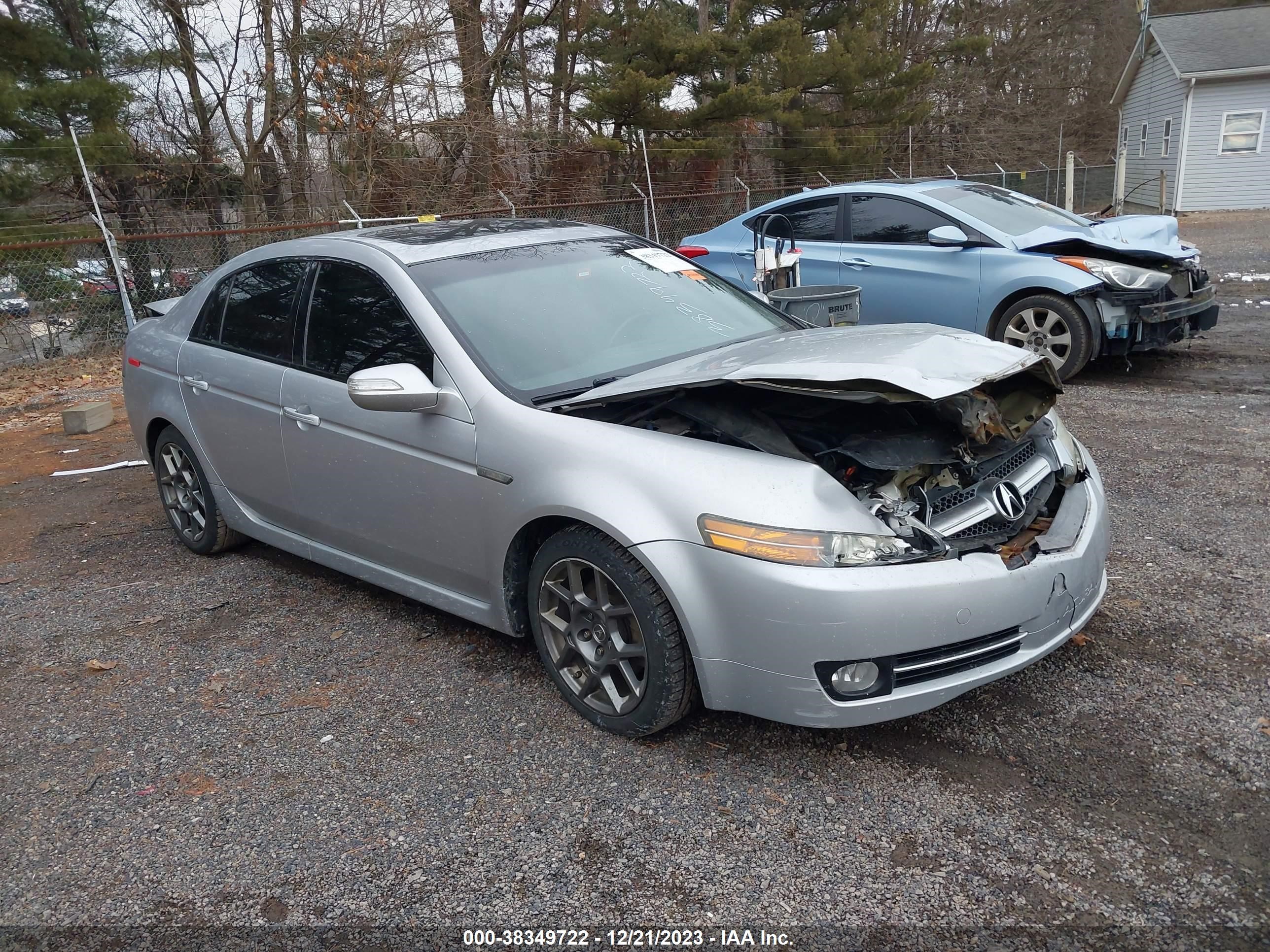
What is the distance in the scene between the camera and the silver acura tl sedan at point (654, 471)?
271 cm

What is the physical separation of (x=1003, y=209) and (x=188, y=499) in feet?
21.4

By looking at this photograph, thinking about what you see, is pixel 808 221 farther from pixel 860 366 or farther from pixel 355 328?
pixel 860 366

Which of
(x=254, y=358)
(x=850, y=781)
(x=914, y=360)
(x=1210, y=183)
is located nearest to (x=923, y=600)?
(x=850, y=781)

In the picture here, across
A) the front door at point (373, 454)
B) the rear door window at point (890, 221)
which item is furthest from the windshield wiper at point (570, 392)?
the rear door window at point (890, 221)

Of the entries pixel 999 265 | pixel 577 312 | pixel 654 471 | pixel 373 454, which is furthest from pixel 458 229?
pixel 999 265

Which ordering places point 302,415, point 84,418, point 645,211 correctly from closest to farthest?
1. point 302,415
2. point 84,418
3. point 645,211

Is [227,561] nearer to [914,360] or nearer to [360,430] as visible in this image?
[360,430]

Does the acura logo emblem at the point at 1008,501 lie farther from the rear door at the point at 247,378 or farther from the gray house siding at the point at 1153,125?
the gray house siding at the point at 1153,125

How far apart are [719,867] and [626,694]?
69 centimetres

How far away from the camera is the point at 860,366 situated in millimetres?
2951

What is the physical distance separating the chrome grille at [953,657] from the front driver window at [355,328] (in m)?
1.89

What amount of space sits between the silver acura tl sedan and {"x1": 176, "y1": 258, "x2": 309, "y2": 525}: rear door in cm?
2

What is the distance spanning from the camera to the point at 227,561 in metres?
5.00

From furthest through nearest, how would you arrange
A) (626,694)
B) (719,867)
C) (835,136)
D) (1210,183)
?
(1210,183) < (835,136) < (626,694) < (719,867)
